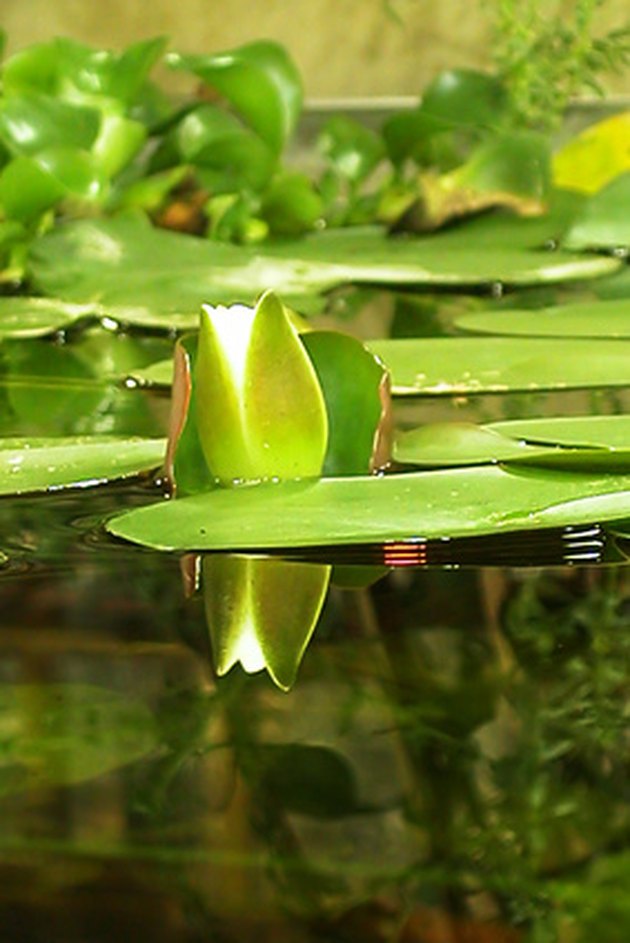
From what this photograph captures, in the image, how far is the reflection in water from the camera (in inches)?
10.6

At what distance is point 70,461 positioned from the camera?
0.58 m

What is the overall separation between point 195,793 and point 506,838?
6cm

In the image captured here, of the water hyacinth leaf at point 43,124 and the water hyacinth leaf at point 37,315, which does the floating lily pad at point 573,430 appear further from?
the water hyacinth leaf at point 43,124

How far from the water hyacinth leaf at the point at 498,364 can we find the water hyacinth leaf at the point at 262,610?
24 centimetres

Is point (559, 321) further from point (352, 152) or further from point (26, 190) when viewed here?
point (352, 152)

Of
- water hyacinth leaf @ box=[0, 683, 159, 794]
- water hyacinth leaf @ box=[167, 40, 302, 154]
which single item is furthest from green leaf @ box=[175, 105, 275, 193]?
water hyacinth leaf @ box=[0, 683, 159, 794]

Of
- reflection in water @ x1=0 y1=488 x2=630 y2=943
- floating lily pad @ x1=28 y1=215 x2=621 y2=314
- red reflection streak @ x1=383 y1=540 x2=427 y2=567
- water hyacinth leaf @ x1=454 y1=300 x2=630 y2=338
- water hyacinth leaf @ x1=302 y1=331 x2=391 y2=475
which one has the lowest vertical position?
reflection in water @ x1=0 y1=488 x2=630 y2=943

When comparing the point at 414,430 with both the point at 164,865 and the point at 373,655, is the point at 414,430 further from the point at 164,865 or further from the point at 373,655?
the point at 164,865

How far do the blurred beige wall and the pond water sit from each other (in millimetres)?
1299

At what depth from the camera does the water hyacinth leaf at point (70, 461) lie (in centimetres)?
56

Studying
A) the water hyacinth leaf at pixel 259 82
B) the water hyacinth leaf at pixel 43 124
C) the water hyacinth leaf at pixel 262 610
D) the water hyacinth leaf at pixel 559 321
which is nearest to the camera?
the water hyacinth leaf at pixel 262 610

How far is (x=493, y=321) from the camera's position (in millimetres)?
853

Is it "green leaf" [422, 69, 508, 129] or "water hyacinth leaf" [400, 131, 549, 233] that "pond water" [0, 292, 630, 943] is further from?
"green leaf" [422, 69, 508, 129]

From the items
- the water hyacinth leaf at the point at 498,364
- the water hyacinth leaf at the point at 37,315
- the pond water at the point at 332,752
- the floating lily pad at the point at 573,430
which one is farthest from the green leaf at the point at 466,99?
the pond water at the point at 332,752
